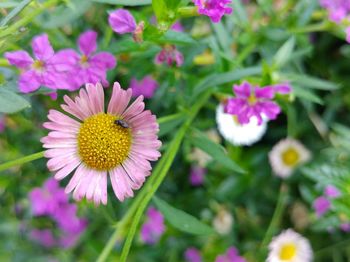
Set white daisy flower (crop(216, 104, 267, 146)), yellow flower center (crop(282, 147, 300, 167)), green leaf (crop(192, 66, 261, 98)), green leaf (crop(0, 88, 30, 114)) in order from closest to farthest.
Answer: green leaf (crop(0, 88, 30, 114)) < green leaf (crop(192, 66, 261, 98)) < white daisy flower (crop(216, 104, 267, 146)) < yellow flower center (crop(282, 147, 300, 167))

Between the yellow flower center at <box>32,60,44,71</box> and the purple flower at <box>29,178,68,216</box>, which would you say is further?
the purple flower at <box>29,178,68,216</box>

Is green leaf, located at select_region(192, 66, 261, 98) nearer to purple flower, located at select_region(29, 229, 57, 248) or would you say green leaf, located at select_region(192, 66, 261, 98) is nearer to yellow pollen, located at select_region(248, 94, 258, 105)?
yellow pollen, located at select_region(248, 94, 258, 105)

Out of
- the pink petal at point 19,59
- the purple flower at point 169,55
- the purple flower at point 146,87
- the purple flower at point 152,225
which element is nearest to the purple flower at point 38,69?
the pink petal at point 19,59

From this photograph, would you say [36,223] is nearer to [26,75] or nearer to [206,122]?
[206,122]

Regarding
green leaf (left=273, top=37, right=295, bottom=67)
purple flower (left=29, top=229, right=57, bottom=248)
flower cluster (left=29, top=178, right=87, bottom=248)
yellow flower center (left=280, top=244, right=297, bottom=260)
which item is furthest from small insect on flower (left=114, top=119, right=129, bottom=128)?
purple flower (left=29, top=229, right=57, bottom=248)

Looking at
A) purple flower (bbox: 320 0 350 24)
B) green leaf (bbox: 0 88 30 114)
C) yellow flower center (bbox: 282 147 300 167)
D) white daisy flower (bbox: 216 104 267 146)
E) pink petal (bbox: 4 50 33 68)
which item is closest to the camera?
green leaf (bbox: 0 88 30 114)

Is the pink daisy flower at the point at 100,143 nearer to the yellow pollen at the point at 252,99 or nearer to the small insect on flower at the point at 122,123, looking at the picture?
the small insect on flower at the point at 122,123
